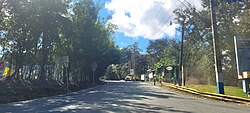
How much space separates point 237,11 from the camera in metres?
32.9

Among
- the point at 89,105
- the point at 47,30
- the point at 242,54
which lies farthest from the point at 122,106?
the point at 47,30

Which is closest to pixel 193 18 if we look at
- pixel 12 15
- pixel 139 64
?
pixel 12 15

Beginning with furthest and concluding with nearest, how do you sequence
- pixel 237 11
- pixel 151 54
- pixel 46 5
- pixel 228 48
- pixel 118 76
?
pixel 118 76
pixel 151 54
pixel 228 48
pixel 237 11
pixel 46 5

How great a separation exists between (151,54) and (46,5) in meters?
80.0

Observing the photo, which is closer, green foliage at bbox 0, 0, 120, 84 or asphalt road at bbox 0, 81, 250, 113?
asphalt road at bbox 0, 81, 250, 113

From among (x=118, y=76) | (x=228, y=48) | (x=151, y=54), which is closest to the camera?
(x=228, y=48)

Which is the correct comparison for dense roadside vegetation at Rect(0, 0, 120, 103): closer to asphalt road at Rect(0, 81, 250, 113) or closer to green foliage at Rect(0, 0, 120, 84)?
green foliage at Rect(0, 0, 120, 84)

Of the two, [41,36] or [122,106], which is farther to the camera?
[41,36]

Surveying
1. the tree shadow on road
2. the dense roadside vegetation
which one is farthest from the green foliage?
the tree shadow on road

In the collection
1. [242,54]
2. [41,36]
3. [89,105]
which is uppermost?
[41,36]

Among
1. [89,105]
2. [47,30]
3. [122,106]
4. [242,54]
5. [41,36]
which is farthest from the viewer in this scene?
[41,36]

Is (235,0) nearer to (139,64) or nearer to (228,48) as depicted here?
(228,48)

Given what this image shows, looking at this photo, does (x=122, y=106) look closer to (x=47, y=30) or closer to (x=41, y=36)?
(x=47, y=30)

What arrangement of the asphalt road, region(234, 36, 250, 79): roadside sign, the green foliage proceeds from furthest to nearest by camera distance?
the green foliage, region(234, 36, 250, 79): roadside sign, the asphalt road
